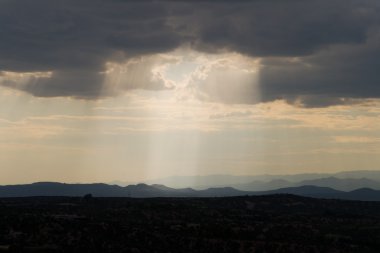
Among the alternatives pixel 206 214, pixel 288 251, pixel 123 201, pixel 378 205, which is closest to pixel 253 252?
pixel 288 251

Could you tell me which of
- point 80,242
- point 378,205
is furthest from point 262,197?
point 80,242

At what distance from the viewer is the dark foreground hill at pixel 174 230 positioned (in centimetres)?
9144

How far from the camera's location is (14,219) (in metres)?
101

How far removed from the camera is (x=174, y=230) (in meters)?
106

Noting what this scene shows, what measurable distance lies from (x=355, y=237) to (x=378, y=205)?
87.3m

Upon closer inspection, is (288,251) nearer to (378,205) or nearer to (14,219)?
(14,219)

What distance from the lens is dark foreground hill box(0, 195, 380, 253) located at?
91438 mm

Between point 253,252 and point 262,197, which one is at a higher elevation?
point 262,197

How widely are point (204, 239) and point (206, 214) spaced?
38.9m

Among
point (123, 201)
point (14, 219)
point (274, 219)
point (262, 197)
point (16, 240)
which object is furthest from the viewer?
point (262, 197)

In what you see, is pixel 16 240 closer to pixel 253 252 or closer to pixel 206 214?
pixel 253 252

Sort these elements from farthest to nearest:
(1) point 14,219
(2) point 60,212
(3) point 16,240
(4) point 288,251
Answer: (2) point 60,212
(1) point 14,219
(4) point 288,251
(3) point 16,240

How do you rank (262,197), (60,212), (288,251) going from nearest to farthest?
(288,251) → (60,212) → (262,197)

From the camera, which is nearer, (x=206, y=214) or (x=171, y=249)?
(x=171, y=249)
